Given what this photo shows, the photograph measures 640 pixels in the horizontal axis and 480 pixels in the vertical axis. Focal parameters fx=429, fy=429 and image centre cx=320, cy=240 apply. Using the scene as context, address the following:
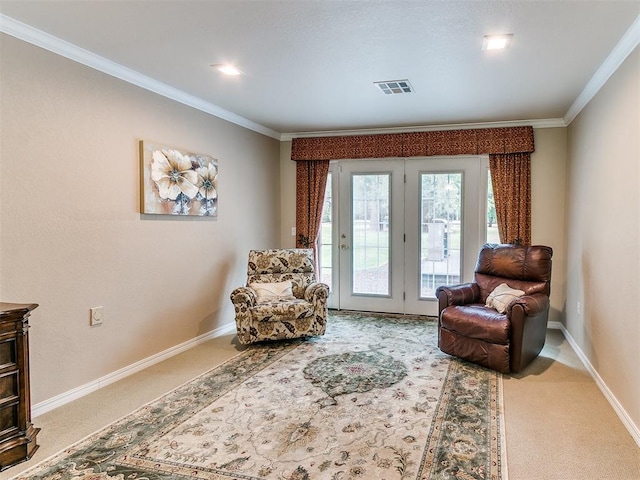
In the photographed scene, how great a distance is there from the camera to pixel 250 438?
2.46 meters

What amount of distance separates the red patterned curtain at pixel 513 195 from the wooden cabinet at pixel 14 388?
467 cm

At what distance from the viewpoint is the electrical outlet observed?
315cm

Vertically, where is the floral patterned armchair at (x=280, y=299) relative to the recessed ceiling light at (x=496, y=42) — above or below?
below

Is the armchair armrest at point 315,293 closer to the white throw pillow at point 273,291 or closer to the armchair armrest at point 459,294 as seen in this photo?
the white throw pillow at point 273,291

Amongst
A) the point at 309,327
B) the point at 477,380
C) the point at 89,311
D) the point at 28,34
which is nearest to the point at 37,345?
the point at 89,311

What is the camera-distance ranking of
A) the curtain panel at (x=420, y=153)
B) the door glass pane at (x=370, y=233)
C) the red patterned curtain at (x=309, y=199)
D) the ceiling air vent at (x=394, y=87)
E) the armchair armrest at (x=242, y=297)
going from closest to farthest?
the ceiling air vent at (x=394, y=87)
the armchair armrest at (x=242, y=297)
the curtain panel at (x=420, y=153)
the door glass pane at (x=370, y=233)
the red patterned curtain at (x=309, y=199)

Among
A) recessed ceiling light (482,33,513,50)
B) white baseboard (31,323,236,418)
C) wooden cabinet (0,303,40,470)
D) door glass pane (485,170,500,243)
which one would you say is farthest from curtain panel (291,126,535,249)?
wooden cabinet (0,303,40,470)

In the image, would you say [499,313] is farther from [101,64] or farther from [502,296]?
[101,64]

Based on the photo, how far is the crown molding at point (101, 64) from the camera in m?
2.58

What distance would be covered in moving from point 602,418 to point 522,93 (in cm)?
271

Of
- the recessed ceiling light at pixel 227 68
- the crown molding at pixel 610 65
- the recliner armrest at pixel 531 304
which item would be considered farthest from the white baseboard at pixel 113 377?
the crown molding at pixel 610 65

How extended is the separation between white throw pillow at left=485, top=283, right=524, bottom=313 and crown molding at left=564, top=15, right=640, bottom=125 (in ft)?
5.89

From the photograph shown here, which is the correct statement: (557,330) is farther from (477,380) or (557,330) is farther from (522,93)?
(522,93)

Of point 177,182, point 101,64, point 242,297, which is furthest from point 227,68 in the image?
point 242,297
